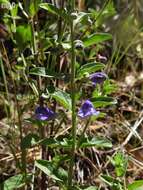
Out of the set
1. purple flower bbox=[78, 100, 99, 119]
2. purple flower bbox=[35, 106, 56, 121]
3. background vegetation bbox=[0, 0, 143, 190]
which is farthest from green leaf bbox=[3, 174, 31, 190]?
purple flower bbox=[78, 100, 99, 119]

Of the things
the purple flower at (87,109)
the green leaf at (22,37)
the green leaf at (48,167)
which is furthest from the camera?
the green leaf at (22,37)

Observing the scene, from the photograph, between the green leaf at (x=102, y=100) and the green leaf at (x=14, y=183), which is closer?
the green leaf at (x=102, y=100)

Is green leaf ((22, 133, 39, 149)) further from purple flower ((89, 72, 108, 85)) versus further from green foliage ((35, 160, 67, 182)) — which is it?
purple flower ((89, 72, 108, 85))

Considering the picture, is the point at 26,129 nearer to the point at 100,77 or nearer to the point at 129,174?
the point at 129,174

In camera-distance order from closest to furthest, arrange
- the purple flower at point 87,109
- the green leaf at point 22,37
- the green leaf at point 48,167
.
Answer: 1. the purple flower at point 87,109
2. the green leaf at point 48,167
3. the green leaf at point 22,37

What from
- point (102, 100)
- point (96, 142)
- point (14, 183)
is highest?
point (102, 100)

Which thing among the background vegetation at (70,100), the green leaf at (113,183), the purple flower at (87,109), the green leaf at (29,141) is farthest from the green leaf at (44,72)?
the green leaf at (113,183)

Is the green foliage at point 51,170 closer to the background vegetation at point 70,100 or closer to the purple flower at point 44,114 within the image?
the background vegetation at point 70,100

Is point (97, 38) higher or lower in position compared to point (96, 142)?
higher

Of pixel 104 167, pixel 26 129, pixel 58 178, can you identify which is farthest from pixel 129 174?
pixel 58 178

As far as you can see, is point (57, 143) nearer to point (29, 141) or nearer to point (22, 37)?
point (29, 141)

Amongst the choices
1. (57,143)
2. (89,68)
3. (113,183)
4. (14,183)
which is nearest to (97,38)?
(89,68)
